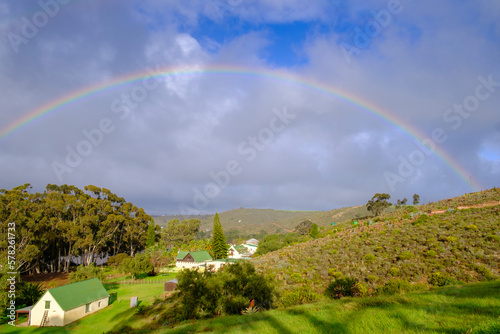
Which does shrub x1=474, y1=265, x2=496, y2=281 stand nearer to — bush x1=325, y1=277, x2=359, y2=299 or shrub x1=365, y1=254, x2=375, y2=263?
shrub x1=365, y1=254, x2=375, y2=263

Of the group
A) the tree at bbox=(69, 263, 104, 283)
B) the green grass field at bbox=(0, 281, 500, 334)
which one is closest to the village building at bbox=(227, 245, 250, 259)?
the tree at bbox=(69, 263, 104, 283)

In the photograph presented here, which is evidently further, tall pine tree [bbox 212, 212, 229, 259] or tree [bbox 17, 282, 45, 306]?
tall pine tree [bbox 212, 212, 229, 259]

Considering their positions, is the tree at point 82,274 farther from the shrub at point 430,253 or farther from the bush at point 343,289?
the shrub at point 430,253

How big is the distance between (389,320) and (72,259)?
68.7 metres

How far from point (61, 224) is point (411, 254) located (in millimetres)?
54883

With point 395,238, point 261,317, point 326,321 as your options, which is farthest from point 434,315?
point 395,238

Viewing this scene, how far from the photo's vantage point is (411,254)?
20.3 m

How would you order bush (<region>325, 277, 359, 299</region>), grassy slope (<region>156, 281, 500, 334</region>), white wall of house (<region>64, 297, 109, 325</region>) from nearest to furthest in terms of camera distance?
grassy slope (<region>156, 281, 500, 334</region>) → bush (<region>325, 277, 359, 299</region>) → white wall of house (<region>64, 297, 109, 325</region>)

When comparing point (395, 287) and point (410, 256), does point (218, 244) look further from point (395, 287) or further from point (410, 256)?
point (395, 287)

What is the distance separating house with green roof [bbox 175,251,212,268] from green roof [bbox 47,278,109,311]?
29841 millimetres

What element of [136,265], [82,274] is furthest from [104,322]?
[136,265]

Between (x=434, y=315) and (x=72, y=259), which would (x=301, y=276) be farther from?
(x=72, y=259)

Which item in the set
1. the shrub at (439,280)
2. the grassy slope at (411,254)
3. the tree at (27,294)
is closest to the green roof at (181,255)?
the tree at (27,294)

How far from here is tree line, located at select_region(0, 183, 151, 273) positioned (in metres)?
38.1
